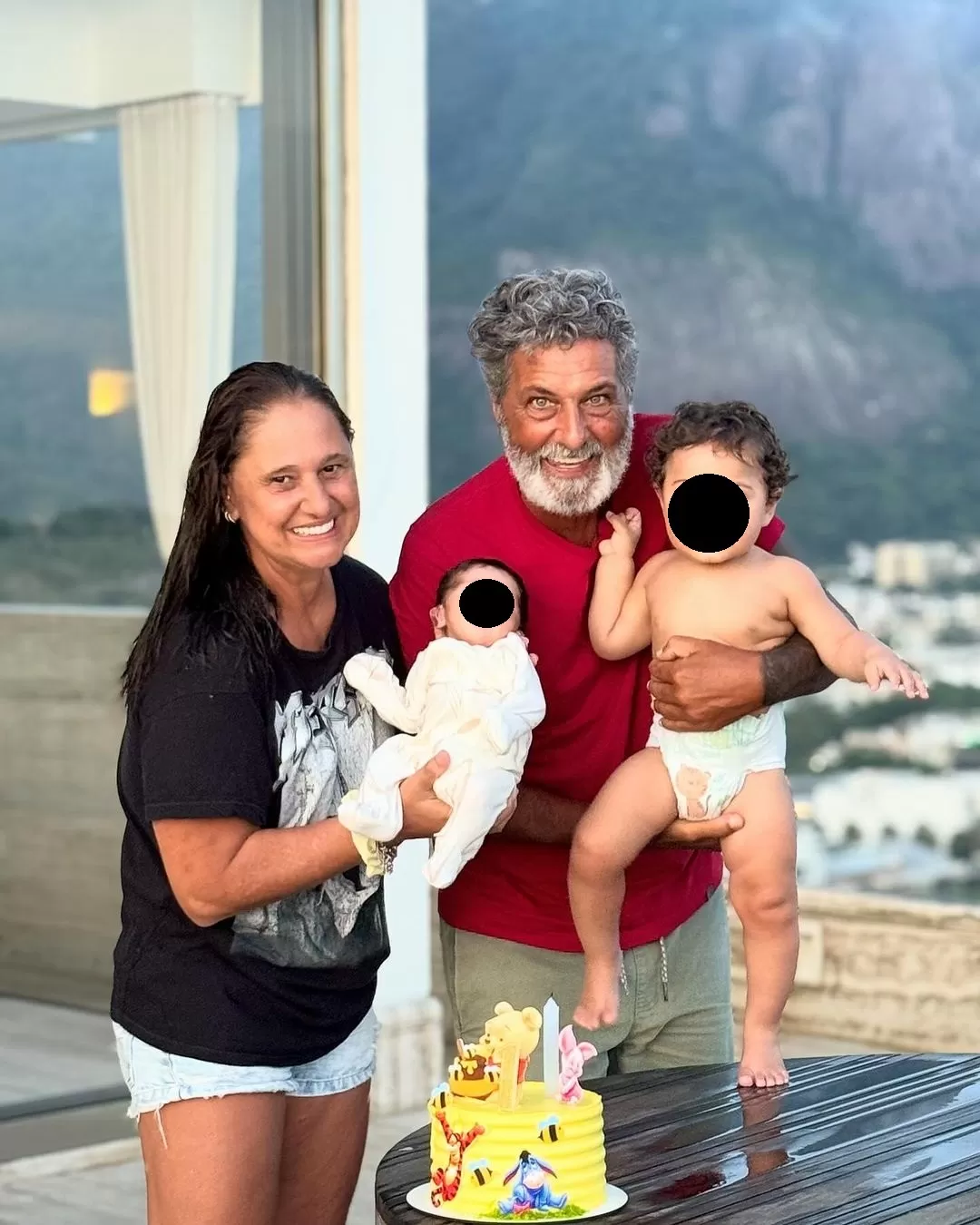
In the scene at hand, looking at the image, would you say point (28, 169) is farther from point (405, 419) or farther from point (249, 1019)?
point (249, 1019)

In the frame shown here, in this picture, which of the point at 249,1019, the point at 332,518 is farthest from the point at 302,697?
the point at 249,1019

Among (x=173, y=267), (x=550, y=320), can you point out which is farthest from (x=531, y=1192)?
(x=173, y=267)

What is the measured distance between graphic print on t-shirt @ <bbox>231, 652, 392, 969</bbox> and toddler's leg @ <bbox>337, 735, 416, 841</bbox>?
52 millimetres

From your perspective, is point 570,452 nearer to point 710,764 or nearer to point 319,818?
point 710,764

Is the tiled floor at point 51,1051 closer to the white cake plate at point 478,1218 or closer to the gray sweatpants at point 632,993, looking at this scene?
the gray sweatpants at point 632,993

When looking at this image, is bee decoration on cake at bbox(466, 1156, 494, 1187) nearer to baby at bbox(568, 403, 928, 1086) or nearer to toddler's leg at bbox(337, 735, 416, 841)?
toddler's leg at bbox(337, 735, 416, 841)

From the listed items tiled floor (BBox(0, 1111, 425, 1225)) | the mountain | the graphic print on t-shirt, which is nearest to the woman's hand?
the graphic print on t-shirt

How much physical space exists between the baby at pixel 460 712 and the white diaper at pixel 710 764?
0.69ft

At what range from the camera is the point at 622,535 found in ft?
8.18

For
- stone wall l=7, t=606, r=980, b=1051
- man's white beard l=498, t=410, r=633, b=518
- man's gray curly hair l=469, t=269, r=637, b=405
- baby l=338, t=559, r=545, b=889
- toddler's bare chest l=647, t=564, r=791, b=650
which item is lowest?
stone wall l=7, t=606, r=980, b=1051

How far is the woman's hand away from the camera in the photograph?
2156mm

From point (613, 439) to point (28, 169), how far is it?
2.48 metres

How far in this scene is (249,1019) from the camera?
2176 millimetres

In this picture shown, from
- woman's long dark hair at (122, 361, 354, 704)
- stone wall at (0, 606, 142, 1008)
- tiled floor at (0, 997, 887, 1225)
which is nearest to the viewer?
woman's long dark hair at (122, 361, 354, 704)
